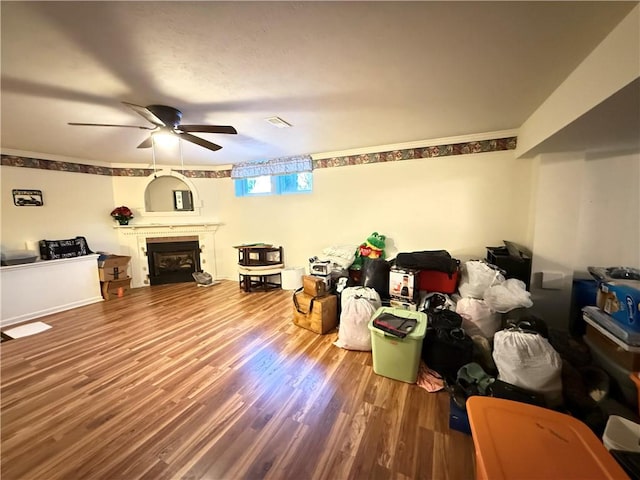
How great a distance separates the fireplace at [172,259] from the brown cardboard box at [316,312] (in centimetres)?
294

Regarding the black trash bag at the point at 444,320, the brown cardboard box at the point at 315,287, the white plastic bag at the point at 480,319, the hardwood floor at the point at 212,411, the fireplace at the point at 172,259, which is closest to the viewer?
the hardwood floor at the point at 212,411

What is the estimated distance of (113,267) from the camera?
3977 mm

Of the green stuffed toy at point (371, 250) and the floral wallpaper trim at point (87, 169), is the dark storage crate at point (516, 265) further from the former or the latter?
the floral wallpaper trim at point (87, 169)

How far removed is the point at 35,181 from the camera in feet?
11.4

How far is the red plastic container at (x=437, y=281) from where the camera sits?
8.68 feet

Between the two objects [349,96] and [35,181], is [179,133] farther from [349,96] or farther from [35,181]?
[35,181]

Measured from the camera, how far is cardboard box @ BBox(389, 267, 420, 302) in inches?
103

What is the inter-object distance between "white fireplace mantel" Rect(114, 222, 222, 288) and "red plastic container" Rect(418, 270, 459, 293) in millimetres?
3854

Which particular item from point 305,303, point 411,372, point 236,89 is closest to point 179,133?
point 236,89

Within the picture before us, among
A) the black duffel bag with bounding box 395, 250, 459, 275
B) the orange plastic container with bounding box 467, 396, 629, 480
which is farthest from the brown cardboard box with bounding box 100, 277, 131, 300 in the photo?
the orange plastic container with bounding box 467, 396, 629, 480

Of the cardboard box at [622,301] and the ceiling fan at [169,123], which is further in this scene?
the ceiling fan at [169,123]

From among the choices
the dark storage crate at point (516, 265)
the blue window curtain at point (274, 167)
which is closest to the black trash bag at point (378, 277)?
the dark storage crate at point (516, 265)

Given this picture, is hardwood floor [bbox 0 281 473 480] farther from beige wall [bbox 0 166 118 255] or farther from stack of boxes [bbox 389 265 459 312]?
beige wall [bbox 0 166 118 255]

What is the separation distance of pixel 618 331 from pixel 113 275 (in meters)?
5.78
